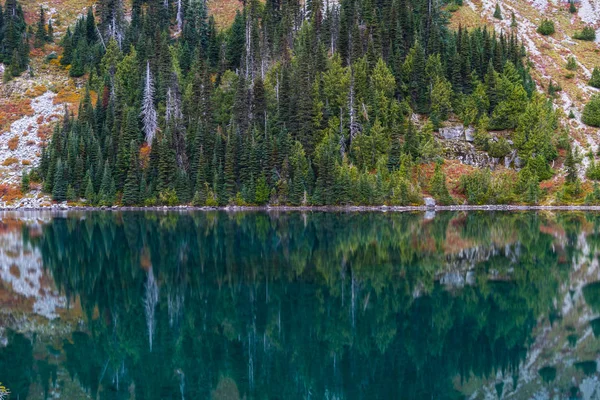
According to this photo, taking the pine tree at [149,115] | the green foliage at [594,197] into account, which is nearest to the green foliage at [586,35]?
the green foliage at [594,197]

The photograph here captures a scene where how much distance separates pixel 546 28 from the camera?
133750 millimetres

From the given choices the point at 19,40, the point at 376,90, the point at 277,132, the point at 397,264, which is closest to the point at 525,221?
the point at 397,264

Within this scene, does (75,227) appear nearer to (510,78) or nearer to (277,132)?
(277,132)

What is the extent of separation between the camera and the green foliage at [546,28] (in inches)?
5271

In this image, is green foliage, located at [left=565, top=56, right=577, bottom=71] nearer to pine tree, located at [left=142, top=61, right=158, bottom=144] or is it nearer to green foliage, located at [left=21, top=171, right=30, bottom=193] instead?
pine tree, located at [left=142, top=61, right=158, bottom=144]

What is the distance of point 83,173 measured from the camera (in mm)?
105938

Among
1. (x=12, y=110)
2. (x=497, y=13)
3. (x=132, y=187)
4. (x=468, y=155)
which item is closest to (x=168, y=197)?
(x=132, y=187)

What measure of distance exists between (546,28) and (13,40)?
12469cm

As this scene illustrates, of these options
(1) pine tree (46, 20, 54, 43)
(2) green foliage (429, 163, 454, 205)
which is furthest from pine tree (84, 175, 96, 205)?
(1) pine tree (46, 20, 54, 43)

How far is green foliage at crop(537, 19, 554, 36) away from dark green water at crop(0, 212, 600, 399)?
331 feet

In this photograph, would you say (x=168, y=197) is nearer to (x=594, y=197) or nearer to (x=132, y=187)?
(x=132, y=187)

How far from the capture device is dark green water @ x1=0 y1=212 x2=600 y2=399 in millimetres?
18719

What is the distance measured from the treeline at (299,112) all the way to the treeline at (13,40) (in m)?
21.0

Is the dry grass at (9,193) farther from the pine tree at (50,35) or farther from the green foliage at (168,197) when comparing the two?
the pine tree at (50,35)
